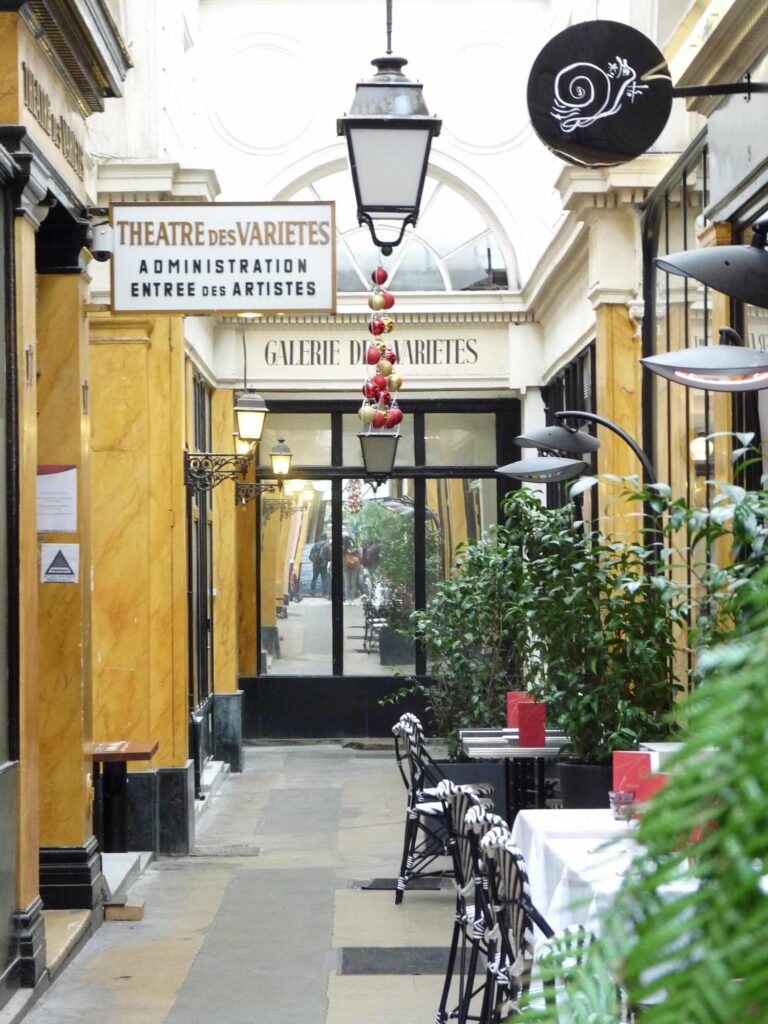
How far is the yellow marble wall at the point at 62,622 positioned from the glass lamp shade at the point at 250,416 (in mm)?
5278

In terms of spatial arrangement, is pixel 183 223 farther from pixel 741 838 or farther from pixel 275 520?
pixel 275 520

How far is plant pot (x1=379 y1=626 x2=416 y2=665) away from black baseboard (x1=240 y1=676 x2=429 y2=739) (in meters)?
0.31

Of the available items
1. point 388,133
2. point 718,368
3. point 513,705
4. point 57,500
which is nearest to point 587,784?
point 513,705

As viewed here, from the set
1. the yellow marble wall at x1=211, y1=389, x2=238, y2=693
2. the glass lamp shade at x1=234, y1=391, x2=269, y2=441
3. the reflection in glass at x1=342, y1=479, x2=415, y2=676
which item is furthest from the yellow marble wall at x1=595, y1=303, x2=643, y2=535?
the reflection in glass at x1=342, y1=479, x2=415, y2=676

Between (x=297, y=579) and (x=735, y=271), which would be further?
(x=297, y=579)

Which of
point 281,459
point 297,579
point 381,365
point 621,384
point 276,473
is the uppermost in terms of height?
point 381,365

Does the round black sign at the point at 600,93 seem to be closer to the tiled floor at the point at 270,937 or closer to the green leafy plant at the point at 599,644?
the green leafy plant at the point at 599,644

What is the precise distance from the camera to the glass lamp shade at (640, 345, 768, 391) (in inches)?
211

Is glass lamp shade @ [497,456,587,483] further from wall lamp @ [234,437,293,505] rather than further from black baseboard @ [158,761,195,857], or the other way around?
wall lamp @ [234,437,293,505]

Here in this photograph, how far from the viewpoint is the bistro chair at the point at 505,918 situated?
495 cm

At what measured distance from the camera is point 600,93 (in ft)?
22.7

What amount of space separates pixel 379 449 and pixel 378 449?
0.03 ft

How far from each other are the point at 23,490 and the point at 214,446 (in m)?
10.7

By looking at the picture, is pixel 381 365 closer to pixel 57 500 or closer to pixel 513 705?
pixel 513 705
